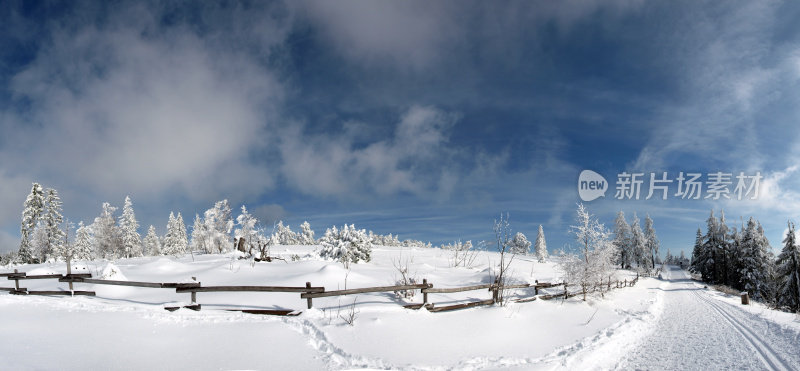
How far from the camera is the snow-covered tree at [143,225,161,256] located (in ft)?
218

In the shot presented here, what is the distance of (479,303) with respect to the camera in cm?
1248

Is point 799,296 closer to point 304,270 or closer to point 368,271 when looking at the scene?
point 368,271

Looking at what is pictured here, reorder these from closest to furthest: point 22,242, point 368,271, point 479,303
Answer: point 479,303 < point 368,271 < point 22,242

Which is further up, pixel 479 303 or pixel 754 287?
pixel 479 303

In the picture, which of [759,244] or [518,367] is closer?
[518,367]

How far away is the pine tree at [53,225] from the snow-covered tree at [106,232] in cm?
364

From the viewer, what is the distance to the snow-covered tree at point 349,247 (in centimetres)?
2481

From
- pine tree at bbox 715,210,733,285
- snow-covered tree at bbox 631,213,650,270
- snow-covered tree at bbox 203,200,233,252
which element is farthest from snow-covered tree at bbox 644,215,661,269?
snow-covered tree at bbox 203,200,233,252

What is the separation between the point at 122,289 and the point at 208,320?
816 cm

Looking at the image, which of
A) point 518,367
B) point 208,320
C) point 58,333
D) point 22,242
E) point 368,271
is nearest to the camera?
point 518,367

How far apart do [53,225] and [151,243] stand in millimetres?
22644

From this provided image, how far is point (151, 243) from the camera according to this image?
67.1 metres

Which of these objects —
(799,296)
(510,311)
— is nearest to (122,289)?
(510,311)

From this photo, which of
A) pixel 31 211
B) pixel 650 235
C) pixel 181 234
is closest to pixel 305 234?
pixel 181 234
